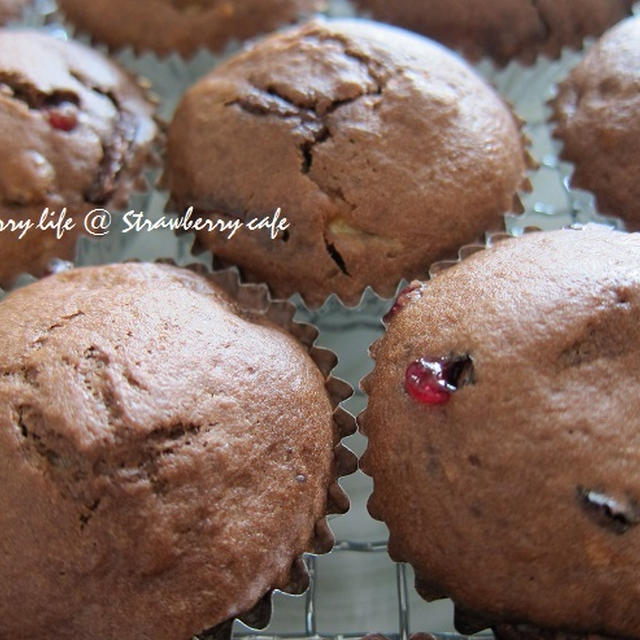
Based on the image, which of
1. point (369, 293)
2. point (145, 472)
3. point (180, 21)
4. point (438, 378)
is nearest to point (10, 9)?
point (180, 21)

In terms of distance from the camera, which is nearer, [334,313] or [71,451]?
[71,451]

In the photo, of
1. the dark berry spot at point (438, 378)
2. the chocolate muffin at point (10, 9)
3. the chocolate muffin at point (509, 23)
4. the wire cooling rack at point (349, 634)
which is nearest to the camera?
the dark berry spot at point (438, 378)

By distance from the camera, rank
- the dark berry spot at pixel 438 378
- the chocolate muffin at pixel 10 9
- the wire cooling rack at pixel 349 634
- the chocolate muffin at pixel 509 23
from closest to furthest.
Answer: the dark berry spot at pixel 438 378 < the wire cooling rack at pixel 349 634 < the chocolate muffin at pixel 509 23 < the chocolate muffin at pixel 10 9

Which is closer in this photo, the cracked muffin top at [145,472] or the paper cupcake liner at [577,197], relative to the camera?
the cracked muffin top at [145,472]

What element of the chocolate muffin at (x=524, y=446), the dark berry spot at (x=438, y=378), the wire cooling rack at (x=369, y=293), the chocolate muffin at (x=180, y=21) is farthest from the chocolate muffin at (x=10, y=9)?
the dark berry spot at (x=438, y=378)

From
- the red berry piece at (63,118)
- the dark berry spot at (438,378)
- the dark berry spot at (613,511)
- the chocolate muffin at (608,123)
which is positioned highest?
the chocolate muffin at (608,123)

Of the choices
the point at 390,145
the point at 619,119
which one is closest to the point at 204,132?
the point at 390,145

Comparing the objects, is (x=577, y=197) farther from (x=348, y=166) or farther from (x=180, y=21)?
(x=180, y=21)

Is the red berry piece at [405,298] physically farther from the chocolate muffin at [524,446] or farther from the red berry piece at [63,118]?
the red berry piece at [63,118]

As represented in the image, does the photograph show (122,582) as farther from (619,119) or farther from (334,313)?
(619,119)
